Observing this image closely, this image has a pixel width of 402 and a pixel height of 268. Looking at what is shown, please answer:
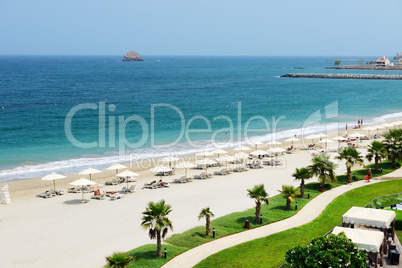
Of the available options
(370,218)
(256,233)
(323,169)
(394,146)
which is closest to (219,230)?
(256,233)

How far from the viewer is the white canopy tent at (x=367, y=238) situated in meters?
14.7

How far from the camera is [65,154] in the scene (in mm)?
42906

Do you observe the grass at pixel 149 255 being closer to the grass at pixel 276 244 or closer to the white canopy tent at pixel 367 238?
the grass at pixel 276 244

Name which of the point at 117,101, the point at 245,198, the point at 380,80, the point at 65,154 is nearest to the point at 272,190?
the point at 245,198

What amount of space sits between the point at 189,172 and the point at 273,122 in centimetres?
3196

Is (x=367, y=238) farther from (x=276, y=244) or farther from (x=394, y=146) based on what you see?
(x=394, y=146)

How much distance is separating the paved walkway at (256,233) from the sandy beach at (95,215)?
304cm

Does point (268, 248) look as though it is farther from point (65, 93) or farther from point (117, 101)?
point (65, 93)

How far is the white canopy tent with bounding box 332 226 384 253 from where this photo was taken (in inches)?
577

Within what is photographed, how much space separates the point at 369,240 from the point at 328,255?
3564mm

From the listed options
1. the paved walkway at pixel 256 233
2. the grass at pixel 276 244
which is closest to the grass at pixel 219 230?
the grass at pixel 276 244

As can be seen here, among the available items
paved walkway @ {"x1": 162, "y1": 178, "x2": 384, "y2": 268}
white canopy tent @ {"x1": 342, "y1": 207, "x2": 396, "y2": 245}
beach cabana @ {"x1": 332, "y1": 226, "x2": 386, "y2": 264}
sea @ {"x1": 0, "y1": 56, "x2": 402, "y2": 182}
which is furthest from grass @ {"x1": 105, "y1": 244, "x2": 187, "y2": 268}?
sea @ {"x1": 0, "y1": 56, "x2": 402, "y2": 182}

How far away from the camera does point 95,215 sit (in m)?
24.4

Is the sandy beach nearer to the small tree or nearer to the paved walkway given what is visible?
the paved walkway
